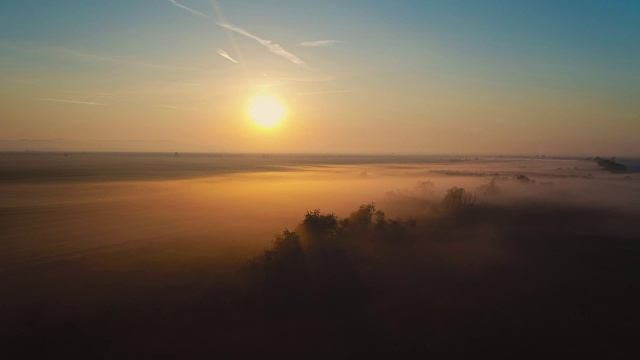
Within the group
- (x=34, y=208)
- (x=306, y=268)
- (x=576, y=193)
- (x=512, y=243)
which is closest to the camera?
(x=306, y=268)

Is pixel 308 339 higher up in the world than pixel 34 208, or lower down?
lower down

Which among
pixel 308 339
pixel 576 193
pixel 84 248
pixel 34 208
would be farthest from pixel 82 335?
pixel 576 193

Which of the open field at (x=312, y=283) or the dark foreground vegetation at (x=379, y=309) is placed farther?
the open field at (x=312, y=283)

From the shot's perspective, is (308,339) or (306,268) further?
(306,268)

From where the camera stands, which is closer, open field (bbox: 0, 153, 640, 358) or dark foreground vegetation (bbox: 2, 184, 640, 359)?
dark foreground vegetation (bbox: 2, 184, 640, 359)

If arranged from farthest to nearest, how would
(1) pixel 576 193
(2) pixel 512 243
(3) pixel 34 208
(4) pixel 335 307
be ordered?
(1) pixel 576 193 → (3) pixel 34 208 → (2) pixel 512 243 → (4) pixel 335 307

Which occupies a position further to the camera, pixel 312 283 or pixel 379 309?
pixel 312 283

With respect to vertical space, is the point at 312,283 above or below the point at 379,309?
above

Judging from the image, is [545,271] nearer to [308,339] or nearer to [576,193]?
[308,339]
